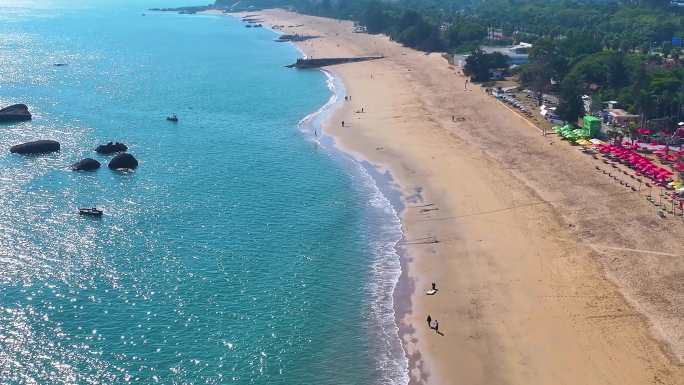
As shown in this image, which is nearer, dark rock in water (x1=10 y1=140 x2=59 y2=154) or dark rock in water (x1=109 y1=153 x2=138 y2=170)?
dark rock in water (x1=109 y1=153 x2=138 y2=170)

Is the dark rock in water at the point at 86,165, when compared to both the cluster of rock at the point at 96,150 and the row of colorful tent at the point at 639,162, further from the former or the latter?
the row of colorful tent at the point at 639,162

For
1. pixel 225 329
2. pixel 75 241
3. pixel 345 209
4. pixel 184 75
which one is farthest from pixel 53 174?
pixel 184 75

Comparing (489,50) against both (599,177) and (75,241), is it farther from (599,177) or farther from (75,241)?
(75,241)

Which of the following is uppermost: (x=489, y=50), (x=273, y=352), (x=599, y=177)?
(x=489, y=50)

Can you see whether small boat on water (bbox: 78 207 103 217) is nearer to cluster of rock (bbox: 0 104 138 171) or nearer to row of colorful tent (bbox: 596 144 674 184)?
cluster of rock (bbox: 0 104 138 171)

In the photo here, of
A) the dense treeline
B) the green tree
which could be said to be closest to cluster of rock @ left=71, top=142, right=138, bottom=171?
the green tree

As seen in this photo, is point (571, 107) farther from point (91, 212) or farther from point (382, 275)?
point (91, 212)
